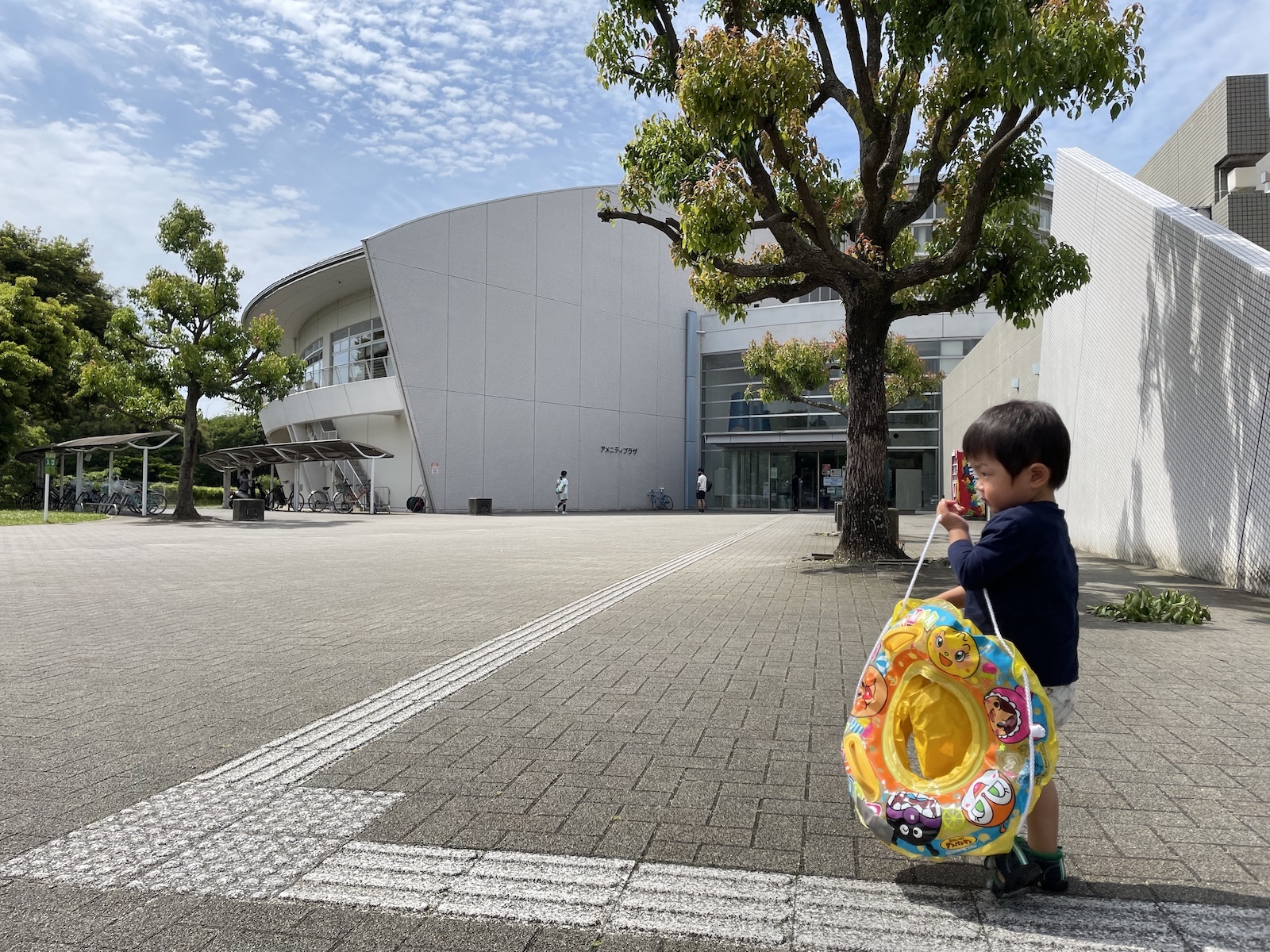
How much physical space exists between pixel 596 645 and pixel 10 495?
42.4 m

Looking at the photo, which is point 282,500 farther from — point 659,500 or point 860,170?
point 860,170

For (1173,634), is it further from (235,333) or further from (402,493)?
(402,493)

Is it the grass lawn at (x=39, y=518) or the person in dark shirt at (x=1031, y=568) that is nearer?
the person in dark shirt at (x=1031, y=568)

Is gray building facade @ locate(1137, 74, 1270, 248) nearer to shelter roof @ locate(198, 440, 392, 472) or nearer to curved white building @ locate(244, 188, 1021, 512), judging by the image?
curved white building @ locate(244, 188, 1021, 512)

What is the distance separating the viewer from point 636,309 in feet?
138

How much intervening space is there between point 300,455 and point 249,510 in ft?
29.4

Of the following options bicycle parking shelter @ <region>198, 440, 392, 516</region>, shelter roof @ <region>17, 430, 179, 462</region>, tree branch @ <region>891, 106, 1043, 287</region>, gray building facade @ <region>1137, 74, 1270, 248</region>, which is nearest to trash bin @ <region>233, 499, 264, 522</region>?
shelter roof @ <region>17, 430, 179, 462</region>

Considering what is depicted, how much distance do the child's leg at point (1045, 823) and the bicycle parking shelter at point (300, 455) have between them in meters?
31.4

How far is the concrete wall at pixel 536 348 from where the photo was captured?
33750 millimetres

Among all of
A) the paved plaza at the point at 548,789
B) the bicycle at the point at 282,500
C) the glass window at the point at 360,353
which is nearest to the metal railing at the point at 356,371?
the glass window at the point at 360,353

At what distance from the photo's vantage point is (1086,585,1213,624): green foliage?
714cm

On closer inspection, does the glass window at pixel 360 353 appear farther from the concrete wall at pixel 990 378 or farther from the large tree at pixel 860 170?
the large tree at pixel 860 170

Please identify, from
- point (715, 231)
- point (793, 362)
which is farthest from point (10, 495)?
point (715, 231)

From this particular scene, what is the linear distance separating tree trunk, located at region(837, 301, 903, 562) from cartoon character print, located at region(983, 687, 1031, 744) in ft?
31.1
